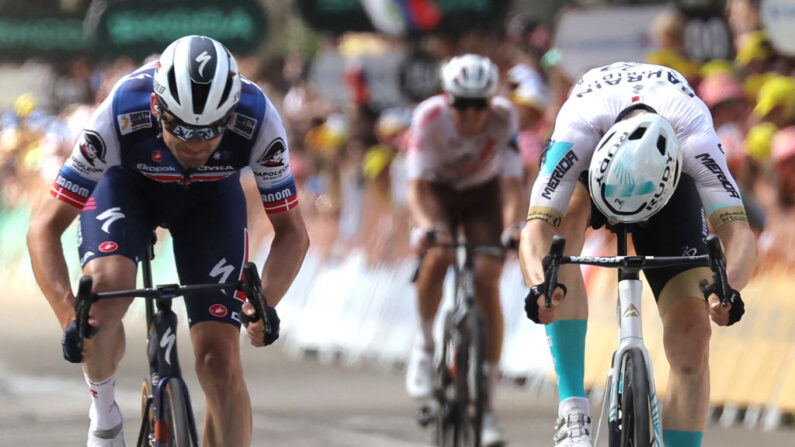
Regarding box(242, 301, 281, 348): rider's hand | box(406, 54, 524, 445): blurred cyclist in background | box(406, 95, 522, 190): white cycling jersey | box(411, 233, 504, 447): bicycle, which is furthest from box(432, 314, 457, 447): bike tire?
box(242, 301, 281, 348): rider's hand

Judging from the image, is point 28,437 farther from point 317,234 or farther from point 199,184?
point 317,234

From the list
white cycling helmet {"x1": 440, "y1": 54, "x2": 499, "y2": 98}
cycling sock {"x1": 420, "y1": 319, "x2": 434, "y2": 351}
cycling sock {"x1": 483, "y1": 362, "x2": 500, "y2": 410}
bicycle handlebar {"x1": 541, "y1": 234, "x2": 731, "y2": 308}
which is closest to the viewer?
bicycle handlebar {"x1": 541, "y1": 234, "x2": 731, "y2": 308}

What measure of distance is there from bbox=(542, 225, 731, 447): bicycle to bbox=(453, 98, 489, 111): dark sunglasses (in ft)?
13.5

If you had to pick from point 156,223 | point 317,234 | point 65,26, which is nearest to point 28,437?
point 156,223

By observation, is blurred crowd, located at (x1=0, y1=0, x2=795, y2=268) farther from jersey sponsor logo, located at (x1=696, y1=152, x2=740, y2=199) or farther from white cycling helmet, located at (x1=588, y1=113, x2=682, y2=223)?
white cycling helmet, located at (x1=588, y1=113, x2=682, y2=223)

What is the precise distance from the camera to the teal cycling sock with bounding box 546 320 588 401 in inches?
265

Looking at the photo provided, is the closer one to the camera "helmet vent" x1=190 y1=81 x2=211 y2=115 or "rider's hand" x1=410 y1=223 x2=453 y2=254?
"helmet vent" x1=190 y1=81 x2=211 y2=115

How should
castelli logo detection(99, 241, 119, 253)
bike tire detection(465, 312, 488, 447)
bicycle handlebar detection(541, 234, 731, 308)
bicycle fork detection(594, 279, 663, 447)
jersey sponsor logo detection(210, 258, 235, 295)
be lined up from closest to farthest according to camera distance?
bicycle handlebar detection(541, 234, 731, 308) → bicycle fork detection(594, 279, 663, 447) → castelli logo detection(99, 241, 119, 253) → jersey sponsor logo detection(210, 258, 235, 295) → bike tire detection(465, 312, 488, 447)

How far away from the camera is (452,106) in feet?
34.7

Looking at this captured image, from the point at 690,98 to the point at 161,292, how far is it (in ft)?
6.91

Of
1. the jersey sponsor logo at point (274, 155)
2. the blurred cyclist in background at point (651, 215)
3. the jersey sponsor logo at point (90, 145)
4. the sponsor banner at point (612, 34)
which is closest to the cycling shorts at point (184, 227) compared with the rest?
the jersey sponsor logo at point (90, 145)

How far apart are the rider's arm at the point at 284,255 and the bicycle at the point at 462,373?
119 inches

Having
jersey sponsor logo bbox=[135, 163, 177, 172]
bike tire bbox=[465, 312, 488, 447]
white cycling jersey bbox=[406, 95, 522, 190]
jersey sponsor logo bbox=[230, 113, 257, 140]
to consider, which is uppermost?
white cycling jersey bbox=[406, 95, 522, 190]

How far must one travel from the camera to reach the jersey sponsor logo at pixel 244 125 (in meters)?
6.88
